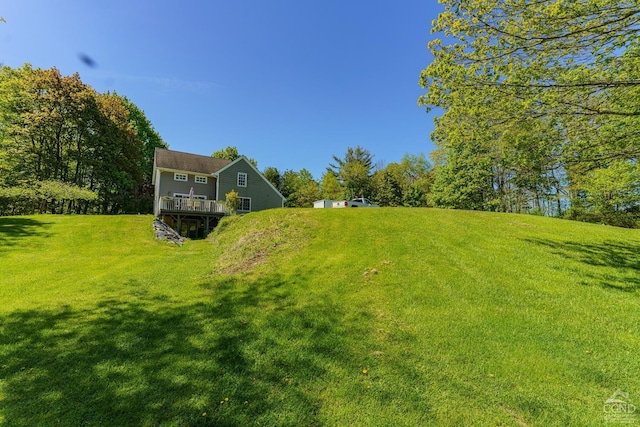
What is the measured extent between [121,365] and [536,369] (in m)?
6.02

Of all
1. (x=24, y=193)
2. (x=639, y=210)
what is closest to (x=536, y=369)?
(x=639, y=210)

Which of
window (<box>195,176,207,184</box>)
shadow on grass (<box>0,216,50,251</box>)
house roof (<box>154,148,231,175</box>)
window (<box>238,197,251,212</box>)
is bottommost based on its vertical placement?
shadow on grass (<box>0,216,50,251</box>)

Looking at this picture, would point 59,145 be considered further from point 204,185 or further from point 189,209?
point 189,209

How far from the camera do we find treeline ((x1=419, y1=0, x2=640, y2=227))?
5.79 m

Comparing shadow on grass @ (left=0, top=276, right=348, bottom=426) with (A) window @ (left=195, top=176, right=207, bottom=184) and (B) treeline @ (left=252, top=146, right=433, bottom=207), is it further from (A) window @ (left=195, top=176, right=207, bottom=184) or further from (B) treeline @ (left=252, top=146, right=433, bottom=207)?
(B) treeline @ (left=252, top=146, right=433, bottom=207)

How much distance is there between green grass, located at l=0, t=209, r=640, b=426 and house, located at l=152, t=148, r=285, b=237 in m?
14.9

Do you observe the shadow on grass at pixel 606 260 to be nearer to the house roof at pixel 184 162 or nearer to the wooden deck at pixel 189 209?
the wooden deck at pixel 189 209

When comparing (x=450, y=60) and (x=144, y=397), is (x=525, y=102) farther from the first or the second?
(x=144, y=397)

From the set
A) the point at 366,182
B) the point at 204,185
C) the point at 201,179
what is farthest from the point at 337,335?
the point at 366,182

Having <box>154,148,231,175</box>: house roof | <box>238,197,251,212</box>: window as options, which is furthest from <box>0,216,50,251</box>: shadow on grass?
<box>238,197,251,212</box>: window

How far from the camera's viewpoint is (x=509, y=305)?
5.62 m

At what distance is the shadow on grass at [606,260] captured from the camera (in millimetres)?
6469

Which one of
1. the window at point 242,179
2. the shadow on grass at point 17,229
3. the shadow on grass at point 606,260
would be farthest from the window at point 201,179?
the shadow on grass at point 606,260

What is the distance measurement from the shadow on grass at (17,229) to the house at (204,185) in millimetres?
7289
